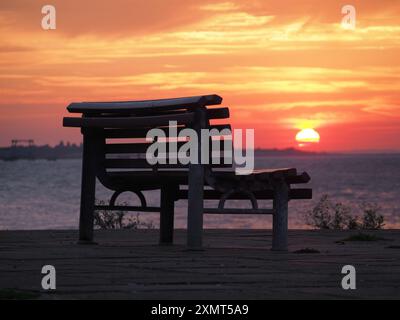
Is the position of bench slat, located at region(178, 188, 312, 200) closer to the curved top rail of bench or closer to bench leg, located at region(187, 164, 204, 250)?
bench leg, located at region(187, 164, 204, 250)

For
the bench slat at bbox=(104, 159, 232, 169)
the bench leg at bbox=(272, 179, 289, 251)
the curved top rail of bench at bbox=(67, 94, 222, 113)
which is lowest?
the bench leg at bbox=(272, 179, 289, 251)

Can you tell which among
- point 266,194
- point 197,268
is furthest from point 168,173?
point 197,268

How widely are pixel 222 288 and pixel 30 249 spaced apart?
Result: 3568 mm

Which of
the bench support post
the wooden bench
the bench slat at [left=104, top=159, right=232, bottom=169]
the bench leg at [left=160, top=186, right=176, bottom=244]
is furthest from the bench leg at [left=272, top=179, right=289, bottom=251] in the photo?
the bench support post

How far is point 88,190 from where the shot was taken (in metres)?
10.8

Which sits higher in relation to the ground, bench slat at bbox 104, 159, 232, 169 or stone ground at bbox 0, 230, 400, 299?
bench slat at bbox 104, 159, 232, 169

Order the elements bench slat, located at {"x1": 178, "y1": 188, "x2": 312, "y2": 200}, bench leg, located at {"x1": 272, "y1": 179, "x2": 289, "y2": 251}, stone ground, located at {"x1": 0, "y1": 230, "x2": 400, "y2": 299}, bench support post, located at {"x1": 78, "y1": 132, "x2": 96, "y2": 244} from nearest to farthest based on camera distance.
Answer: stone ground, located at {"x1": 0, "y1": 230, "x2": 400, "y2": 299}
bench leg, located at {"x1": 272, "y1": 179, "x2": 289, "y2": 251}
bench slat, located at {"x1": 178, "y1": 188, "x2": 312, "y2": 200}
bench support post, located at {"x1": 78, "y1": 132, "x2": 96, "y2": 244}

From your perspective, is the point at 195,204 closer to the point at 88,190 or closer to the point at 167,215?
the point at 167,215

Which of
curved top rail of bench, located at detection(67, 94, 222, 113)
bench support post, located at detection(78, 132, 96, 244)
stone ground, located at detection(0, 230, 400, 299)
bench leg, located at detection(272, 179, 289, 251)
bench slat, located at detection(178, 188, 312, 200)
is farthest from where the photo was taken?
bench support post, located at detection(78, 132, 96, 244)

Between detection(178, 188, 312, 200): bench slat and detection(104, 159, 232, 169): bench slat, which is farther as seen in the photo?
detection(178, 188, 312, 200): bench slat

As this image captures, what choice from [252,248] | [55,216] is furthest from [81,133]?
[55,216]

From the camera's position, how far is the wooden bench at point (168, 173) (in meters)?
9.71

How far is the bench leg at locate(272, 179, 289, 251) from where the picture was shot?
32.6ft

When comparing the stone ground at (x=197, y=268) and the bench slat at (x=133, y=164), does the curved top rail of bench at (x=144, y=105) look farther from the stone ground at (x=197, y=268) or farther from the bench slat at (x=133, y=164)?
the stone ground at (x=197, y=268)
